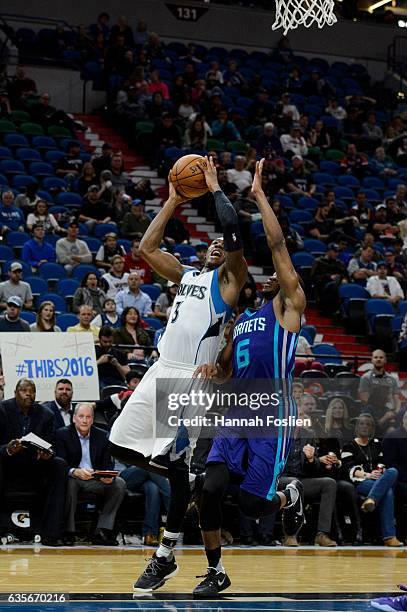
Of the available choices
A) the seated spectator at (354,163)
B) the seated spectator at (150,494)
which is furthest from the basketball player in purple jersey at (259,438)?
the seated spectator at (354,163)

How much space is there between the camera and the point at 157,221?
23.4 feet

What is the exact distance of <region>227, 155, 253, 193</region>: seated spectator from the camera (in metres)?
18.4

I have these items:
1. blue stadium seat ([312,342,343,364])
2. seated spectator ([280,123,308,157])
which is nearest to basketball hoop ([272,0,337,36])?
blue stadium seat ([312,342,343,364])

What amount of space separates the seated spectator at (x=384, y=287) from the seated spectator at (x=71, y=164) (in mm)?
5282

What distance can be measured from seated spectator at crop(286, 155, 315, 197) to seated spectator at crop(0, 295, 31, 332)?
9000 millimetres

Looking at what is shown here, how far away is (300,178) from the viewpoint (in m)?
20.4

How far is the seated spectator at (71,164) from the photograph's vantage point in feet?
58.4

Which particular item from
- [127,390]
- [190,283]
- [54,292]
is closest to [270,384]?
[190,283]

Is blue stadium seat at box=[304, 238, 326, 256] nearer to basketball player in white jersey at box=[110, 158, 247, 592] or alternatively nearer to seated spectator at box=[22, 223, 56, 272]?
seated spectator at box=[22, 223, 56, 272]

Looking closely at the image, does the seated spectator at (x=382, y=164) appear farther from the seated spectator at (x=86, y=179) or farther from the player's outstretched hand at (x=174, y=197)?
the player's outstretched hand at (x=174, y=197)

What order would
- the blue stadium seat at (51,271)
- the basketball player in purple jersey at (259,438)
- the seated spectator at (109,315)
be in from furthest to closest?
the blue stadium seat at (51,271), the seated spectator at (109,315), the basketball player in purple jersey at (259,438)

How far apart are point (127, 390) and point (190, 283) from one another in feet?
15.1

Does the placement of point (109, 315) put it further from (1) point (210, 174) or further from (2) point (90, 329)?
(1) point (210, 174)

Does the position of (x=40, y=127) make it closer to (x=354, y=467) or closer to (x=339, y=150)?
(x=339, y=150)
